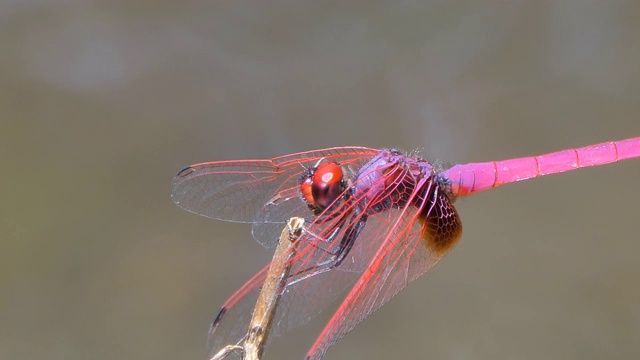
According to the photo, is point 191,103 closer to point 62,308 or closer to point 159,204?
point 159,204

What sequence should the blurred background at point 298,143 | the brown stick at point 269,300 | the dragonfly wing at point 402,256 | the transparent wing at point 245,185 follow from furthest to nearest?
the blurred background at point 298,143 < the transparent wing at point 245,185 < the dragonfly wing at point 402,256 < the brown stick at point 269,300

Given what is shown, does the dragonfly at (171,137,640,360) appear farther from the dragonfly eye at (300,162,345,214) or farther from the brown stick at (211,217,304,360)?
the brown stick at (211,217,304,360)

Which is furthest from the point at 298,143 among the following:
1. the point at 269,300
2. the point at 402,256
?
the point at 269,300

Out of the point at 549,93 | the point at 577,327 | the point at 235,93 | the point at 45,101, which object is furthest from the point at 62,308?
the point at 549,93

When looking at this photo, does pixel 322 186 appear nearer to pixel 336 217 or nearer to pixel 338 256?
pixel 336 217

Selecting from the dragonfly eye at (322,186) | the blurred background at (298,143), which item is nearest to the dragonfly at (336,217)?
→ the dragonfly eye at (322,186)

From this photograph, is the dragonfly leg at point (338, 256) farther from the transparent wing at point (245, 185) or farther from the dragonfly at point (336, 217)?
the transparent wing at point (245, 185)
